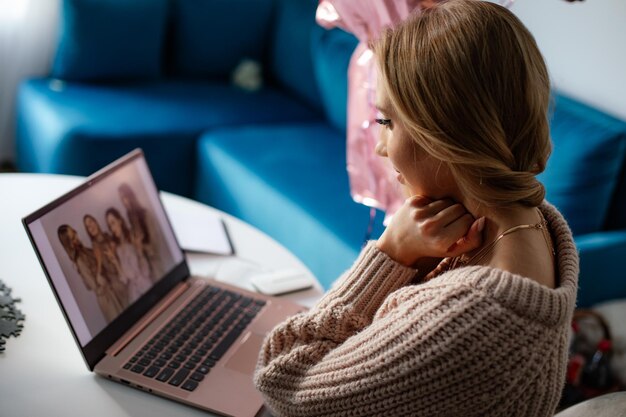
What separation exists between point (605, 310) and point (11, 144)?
2.72 meters

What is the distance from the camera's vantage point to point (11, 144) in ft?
11.1

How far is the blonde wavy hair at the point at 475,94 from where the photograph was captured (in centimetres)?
84

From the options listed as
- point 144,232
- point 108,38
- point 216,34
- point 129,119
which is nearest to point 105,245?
point 144,232

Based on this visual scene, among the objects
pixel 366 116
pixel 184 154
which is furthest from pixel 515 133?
pixel 184 154

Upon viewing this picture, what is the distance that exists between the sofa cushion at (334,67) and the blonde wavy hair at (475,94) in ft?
6.14

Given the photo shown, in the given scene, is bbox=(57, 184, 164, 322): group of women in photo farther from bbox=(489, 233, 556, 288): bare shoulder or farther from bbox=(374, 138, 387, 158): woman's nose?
bbox=(489, 233, 556, 288): bare shoulder

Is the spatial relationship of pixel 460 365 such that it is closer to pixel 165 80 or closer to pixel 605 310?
pixel 605 310

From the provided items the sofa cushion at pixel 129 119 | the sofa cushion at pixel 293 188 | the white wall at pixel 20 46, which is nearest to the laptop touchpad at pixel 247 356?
the sofa cushion at pixel 293 188

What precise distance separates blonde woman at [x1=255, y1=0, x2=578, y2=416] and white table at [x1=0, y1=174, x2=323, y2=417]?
0.79 feet

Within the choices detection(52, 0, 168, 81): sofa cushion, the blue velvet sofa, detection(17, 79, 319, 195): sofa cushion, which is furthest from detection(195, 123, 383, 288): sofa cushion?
detection(52, 0, 168, 81): sofa cushion

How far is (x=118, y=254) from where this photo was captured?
120 cm

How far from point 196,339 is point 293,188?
123cm

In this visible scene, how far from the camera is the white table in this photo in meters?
1.01

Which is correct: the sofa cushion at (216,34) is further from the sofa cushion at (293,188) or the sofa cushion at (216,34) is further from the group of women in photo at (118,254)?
the group of women in photo at (118,254)
